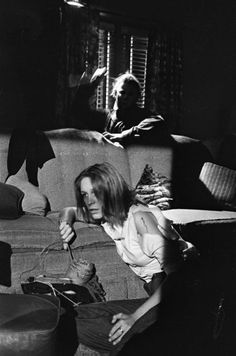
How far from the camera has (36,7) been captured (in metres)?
1.37

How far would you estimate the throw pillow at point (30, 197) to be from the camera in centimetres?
141

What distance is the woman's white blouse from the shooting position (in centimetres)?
151

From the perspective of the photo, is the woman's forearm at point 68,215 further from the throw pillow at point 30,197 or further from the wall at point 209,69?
the wall at point 209,69

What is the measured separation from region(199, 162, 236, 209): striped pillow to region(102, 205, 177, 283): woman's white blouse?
28 centimetres

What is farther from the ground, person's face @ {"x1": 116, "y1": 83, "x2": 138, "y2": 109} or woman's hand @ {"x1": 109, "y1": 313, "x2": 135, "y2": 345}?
person's face @ {"x1": 116, "y1": 83, "x2": 138, "y2": 109}

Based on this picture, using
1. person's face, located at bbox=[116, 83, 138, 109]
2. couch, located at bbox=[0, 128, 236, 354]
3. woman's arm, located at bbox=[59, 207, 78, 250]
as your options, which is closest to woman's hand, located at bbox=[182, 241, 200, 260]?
couch, located at bbox=[0, 128, 236, 354]

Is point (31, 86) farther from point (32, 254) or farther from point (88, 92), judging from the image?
point (32, 254)

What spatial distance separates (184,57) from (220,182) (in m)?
0.45

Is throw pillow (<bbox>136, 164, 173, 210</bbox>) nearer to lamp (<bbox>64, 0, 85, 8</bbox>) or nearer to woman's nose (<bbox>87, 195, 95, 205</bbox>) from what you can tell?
woman's nose (<bbox>87, 195, 95, 205</bbox>)

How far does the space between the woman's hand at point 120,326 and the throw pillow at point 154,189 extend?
1.16ft

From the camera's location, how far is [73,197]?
1479mm

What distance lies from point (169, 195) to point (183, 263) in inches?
8.7

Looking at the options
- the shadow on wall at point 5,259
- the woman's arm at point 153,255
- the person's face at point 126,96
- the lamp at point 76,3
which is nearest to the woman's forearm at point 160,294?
the woman's arm at point 153,255

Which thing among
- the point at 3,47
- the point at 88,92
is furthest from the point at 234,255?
the point at 3,47
